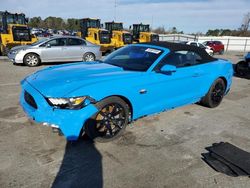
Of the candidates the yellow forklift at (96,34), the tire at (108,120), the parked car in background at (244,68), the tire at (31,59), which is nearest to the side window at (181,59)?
the tire at (108,120)

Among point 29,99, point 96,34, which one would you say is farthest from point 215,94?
point 96,34

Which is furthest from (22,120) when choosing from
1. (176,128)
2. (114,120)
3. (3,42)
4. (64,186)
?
(3,42)

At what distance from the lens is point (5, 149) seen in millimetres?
3492

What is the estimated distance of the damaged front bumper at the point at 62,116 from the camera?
329 cm

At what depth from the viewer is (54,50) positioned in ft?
37.3

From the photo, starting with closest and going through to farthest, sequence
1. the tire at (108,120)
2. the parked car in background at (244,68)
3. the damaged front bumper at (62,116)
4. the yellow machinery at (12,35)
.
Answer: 1. the damaged front bumper at (62,116)
2. the tire at (108,120)
3. the parked car in background at (244,68)
4. the yellow machinery at (12,35)

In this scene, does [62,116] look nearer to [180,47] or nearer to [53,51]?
[180,47]

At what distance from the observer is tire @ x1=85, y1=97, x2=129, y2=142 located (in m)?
3.53

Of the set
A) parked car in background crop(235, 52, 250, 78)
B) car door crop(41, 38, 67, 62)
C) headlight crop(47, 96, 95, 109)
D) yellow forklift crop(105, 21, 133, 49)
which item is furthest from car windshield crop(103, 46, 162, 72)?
yellow forklift crop(105, 21, 133, 49)

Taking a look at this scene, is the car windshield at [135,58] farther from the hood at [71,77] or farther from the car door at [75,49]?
the car door at [75,49]

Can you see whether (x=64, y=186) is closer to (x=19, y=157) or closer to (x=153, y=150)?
(x=19, y=157)

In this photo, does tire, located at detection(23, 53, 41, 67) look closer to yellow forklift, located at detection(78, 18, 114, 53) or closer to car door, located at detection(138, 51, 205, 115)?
yellow forklift, located at detection(78, 18, 114, 53)

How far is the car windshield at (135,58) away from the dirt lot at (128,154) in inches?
42.6

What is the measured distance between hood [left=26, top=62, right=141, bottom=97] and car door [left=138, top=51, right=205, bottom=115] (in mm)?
409
